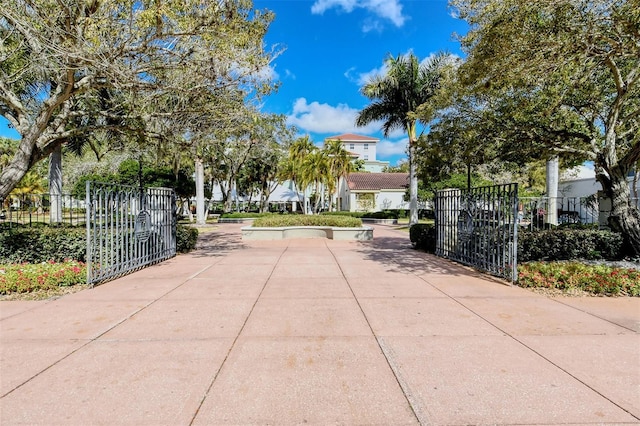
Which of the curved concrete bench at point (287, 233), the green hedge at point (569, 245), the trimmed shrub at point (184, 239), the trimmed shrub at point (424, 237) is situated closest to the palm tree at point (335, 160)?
the curved concrete bench at point (287, 233)

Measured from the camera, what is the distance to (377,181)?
38.5 metres

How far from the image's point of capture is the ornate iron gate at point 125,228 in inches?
275

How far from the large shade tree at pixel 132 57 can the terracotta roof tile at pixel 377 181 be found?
94.8ft

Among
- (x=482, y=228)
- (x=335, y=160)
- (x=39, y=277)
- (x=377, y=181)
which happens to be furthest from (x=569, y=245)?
(x=377, y=181)

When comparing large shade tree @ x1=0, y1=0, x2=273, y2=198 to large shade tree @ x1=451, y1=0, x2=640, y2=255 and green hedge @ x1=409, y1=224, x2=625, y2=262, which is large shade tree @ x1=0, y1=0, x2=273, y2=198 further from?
green hedge @ x1=409, y1=224, x2=625, y2=262

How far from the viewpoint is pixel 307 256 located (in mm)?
10609

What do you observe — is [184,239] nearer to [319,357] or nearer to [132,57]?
[132,57]

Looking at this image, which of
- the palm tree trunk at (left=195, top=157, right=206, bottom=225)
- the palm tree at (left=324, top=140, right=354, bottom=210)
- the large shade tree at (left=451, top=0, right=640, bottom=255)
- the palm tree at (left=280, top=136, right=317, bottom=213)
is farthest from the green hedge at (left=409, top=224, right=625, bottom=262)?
the palm tree at (left=324, top=140, right=354, bottom=210)

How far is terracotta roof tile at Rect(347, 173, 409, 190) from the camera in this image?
122 feet

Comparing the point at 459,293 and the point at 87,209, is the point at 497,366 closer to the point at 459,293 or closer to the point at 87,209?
the point at 459,293

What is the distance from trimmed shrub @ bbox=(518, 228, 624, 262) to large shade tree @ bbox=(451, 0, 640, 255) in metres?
0.40

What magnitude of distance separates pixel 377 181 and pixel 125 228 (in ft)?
107

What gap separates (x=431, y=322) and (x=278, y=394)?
255cm

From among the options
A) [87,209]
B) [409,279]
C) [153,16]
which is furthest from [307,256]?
[153,16]
